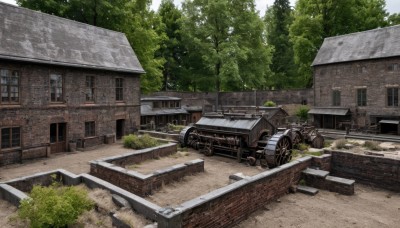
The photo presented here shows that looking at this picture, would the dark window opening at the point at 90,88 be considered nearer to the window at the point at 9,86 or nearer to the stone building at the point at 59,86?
the stone building at the point at 59,86

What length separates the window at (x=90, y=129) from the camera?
17891 mm

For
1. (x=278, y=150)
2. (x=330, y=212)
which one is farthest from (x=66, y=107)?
(x=330, y=212)

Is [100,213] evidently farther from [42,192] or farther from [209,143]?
[209,143]

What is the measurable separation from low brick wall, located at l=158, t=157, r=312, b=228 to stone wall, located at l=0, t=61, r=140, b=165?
460 inches

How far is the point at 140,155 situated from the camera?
531 inches

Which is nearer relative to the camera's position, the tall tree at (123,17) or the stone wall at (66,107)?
the stone wall at (66,107)

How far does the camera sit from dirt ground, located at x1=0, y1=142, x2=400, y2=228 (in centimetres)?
813

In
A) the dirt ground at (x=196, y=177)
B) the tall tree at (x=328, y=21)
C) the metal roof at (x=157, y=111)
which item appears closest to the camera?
the dirt ground at (x=196, y=177)

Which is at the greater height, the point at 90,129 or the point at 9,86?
the point at 9,86

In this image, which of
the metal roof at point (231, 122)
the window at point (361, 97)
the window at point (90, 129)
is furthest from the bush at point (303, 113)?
the window at point (90, 129)

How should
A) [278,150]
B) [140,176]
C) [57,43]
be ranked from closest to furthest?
[140,176] < [278,150] < [57,43]

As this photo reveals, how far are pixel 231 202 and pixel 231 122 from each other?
289 inches

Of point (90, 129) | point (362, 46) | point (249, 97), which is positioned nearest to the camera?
point (90, 129)

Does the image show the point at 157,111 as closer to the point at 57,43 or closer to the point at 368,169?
the point at 57,43
